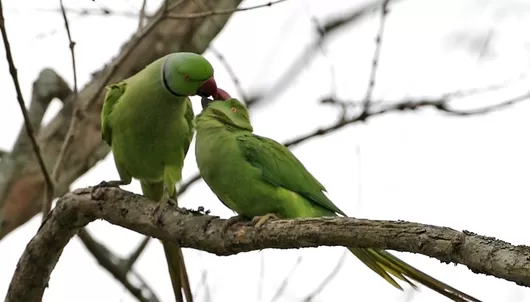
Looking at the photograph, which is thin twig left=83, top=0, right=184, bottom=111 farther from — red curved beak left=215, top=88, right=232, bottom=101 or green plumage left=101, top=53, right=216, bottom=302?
red curved beak left=215, top=88, right=232, bottom=101

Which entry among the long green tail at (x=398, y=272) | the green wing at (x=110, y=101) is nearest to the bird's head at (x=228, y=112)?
the green wing at (x=110, y=101)

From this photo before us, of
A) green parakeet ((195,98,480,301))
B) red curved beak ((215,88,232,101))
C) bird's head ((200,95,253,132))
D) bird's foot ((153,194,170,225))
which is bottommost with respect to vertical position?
bird's foot ((153,194,170,225))

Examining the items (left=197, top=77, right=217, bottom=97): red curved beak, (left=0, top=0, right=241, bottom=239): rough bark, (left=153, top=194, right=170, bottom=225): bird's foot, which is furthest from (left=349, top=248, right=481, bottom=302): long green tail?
(left=0, top=0, right=241, bottom=239): rough bark

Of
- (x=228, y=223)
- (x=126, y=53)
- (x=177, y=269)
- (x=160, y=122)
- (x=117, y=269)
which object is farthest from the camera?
(x=117, y=269)

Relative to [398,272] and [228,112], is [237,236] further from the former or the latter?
[228,112]

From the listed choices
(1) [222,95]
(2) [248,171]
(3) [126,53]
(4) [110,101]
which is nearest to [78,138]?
(3) [126,53]

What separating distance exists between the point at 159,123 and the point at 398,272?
141 cm

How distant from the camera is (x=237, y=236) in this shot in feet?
9.78

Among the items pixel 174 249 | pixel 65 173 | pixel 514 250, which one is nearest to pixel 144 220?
pixel 174 249

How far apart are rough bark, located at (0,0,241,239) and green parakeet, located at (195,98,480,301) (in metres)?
1.89

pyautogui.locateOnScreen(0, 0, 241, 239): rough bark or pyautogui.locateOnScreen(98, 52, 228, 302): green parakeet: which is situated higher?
pyautogui.locateOnScreen(0, 0, 241, 239): rough bark

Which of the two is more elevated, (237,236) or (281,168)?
(281,168)

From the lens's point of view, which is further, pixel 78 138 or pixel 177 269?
pixel 78 138

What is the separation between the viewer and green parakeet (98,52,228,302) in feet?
12.2
